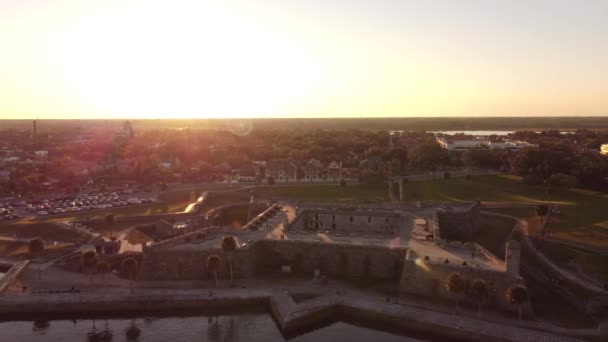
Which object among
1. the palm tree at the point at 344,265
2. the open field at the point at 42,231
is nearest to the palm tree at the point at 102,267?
the open field at the point at 42,231

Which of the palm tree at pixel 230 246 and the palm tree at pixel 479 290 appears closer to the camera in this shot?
the palm tree at pixel 479 290

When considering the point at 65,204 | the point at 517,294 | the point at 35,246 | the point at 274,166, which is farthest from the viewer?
the point at 274,166

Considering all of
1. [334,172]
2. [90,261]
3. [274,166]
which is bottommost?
[90,261]

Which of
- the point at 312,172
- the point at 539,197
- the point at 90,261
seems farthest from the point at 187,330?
the point at 312,172

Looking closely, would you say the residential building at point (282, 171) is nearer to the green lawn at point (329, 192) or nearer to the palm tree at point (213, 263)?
the green lawn at point (329, 192)

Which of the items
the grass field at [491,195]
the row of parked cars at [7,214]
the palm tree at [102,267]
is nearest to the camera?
the palm tree at [102,267]

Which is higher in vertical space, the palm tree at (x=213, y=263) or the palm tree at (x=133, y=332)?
the palm tree at (x=213, y=263)

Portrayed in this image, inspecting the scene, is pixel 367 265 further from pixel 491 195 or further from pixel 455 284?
pixel 491 195

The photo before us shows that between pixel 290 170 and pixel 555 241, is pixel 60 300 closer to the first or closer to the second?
pixel 555 241

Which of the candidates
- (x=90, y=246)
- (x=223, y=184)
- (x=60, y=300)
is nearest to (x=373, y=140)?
(x=223, y=184)

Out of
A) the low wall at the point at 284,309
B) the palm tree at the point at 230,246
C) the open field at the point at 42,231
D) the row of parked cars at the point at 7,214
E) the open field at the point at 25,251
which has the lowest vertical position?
the low wall at the point at 284,309
